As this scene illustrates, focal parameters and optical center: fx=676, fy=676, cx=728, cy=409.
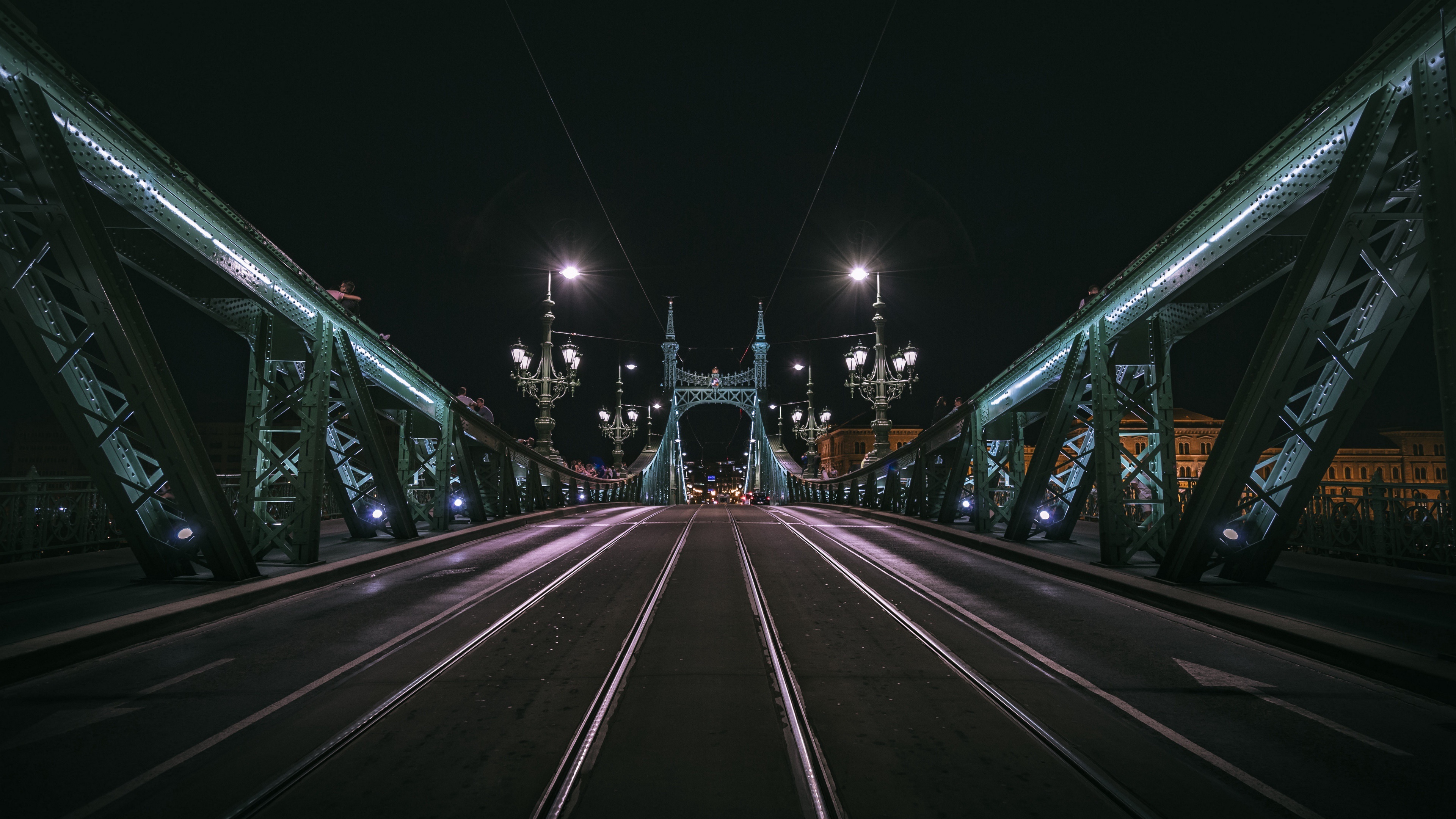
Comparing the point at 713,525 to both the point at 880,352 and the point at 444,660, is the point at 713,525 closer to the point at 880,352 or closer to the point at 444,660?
the point at 880,352

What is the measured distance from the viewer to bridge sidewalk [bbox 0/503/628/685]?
4.71 metres

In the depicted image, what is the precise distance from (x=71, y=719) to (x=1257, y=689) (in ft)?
22.5

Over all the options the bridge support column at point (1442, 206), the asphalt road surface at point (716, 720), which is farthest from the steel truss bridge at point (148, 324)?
the bridge support column at point (1442, 206)

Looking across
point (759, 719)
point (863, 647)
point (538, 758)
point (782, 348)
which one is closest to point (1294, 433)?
point (863, 647)

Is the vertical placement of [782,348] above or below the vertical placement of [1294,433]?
above

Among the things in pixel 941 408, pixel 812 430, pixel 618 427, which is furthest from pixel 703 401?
pixel 941 408

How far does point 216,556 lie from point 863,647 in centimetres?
658

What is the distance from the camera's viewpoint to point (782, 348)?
87.9 meters

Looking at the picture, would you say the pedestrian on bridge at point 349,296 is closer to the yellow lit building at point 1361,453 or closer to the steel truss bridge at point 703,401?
the yellow lit building at point 1361,453

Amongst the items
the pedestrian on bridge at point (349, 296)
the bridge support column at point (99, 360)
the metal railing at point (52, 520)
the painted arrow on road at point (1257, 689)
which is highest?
the pedestrian on bridge at point (349, 296)

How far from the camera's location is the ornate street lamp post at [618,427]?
37000mm

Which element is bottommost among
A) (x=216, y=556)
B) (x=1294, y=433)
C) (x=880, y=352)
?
(x=216, y=556)

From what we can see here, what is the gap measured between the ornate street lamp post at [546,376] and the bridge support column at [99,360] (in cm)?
1350

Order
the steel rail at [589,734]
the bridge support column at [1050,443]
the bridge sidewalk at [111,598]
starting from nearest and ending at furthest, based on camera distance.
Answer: the steel rail at [589,734] < the bridge sidewalk at [111,598] < the bridge support column at [1050,443]
